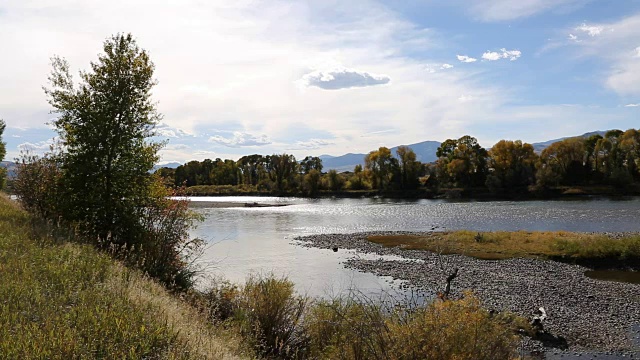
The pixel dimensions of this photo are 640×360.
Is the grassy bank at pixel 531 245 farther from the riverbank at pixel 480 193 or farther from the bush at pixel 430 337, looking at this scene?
the riverbank at pixel 480 193

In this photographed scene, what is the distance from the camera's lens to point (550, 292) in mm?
24078

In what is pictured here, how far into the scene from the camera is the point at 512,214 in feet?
215

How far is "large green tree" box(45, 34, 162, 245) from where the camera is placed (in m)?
16.1

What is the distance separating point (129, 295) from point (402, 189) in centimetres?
11309

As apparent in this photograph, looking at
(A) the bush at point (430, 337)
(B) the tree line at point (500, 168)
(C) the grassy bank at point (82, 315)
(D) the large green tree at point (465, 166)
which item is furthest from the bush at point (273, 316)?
(D) the large green tree at point (465, 166)

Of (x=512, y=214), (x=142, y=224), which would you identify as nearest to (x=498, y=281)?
(x=142, y=224)

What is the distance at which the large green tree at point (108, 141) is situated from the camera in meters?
16.1

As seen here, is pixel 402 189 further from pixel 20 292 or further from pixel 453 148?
pixel 20 292

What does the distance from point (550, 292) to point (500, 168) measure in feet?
296

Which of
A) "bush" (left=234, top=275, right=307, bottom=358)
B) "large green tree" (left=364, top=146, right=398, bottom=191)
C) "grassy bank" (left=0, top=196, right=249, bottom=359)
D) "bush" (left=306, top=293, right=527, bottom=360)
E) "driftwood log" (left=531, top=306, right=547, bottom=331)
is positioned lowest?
"driftwood log" (left=531, top=306, right=547, bottom=331)

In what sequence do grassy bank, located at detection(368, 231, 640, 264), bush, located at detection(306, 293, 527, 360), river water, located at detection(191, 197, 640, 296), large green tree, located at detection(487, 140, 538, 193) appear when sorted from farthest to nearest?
large green tree, located at detection(487, 140, 538, 193), grassy bank, located at detection(368, 231, 640, 264), river water, located at detection(191, 197, 640, 296), bush, located at detection(306, 293, 527, 360)

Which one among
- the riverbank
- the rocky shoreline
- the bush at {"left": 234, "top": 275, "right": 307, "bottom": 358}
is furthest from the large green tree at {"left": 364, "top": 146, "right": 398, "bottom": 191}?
the bush at {"left": 234, "top": 275, "right": 307, "bottom": 358}

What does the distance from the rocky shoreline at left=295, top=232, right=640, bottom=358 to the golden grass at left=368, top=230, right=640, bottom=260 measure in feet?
6.55

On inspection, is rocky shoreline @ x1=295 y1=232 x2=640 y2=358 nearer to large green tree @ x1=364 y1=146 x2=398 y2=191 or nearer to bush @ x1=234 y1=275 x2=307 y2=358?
bush @ x1=234 y1=275 x2=307 y2=358
